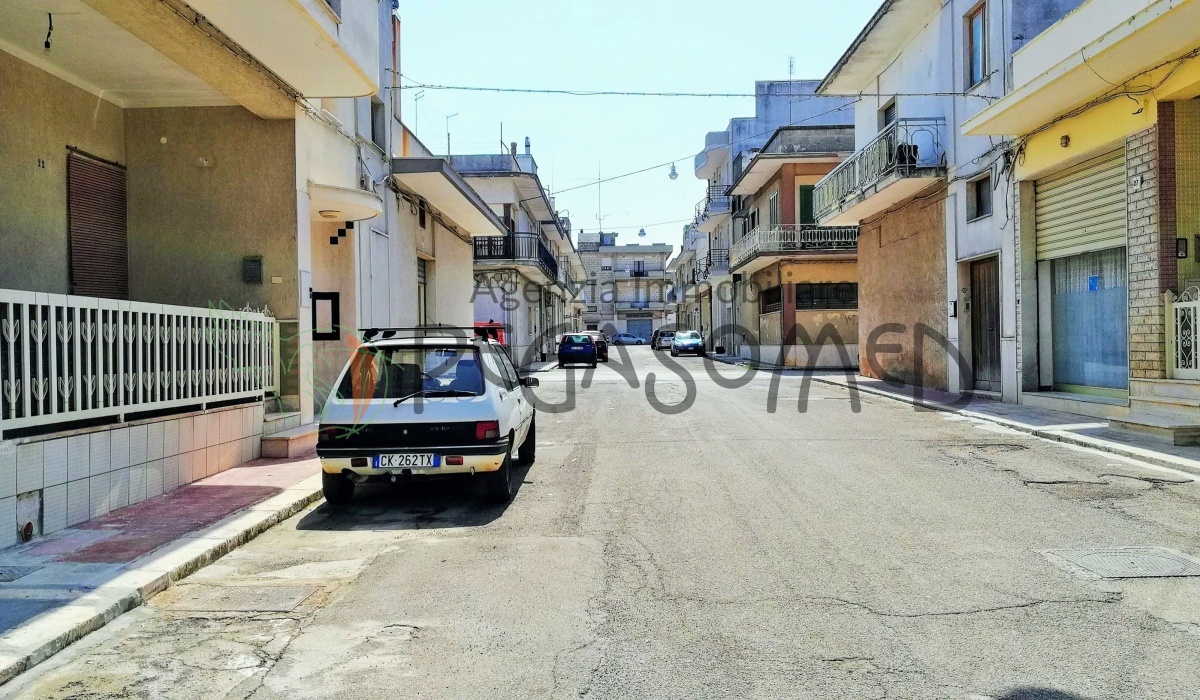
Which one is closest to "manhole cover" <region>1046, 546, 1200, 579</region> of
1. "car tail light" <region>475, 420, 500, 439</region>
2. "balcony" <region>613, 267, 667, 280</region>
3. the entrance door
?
"car tail light" <region>475, 420, 500, 439</region>

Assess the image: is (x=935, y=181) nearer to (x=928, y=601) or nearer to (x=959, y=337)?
(x=959, y=337)

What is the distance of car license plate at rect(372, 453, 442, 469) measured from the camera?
273 inches

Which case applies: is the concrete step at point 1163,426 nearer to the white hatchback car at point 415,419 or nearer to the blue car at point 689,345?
the white hatchback car at point 415,419

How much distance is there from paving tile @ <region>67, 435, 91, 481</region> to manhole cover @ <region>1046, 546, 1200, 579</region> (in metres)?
6.98

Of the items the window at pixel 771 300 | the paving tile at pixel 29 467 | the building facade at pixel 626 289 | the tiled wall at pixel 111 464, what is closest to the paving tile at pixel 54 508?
the tiled wall at pixel 111 464

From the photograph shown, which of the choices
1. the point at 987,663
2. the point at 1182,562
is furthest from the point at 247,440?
the point at 1182,562

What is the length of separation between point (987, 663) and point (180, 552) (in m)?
4.96

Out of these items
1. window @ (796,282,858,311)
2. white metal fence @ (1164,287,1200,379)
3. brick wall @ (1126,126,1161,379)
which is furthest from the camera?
window @ (796,282,858,311)

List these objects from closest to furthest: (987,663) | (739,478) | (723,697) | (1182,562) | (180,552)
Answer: (723,697)
(987,663)
(1182,562)
(180,552)
(739,478)

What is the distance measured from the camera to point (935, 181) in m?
18.2

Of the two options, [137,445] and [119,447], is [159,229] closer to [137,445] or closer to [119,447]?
[137,445]

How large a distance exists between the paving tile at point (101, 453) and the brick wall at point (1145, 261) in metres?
12.2

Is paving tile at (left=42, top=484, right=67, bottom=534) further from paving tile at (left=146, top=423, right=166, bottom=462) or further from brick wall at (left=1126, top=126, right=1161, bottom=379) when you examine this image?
brick wall at (left=1126, top=126, right=1161, bottom=379)

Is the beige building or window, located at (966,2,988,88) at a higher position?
window, located at (966,2,988,88)
